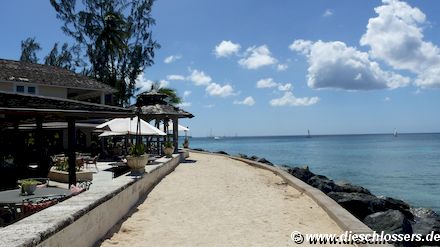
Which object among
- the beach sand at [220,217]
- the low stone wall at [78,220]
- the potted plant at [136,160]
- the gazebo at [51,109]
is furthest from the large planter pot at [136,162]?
the gazebo at [51,109]

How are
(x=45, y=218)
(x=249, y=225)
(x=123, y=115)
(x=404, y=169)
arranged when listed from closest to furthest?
1. (x=45, y=218)
2. (x=249, y=225)
3. (x=123, y=115)
4. (x=404, y=169)

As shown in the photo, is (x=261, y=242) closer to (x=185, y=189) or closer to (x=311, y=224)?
(x=311, y=224)

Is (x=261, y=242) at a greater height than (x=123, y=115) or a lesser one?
lesser

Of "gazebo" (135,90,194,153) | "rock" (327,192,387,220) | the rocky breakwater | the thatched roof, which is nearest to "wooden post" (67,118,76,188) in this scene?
the rocky breakwater

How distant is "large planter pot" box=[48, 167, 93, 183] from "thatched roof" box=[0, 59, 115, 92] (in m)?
12.3

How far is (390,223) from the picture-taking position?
1067 centimetres

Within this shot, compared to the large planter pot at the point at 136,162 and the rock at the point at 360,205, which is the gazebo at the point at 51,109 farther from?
the rock at the point at 360,205

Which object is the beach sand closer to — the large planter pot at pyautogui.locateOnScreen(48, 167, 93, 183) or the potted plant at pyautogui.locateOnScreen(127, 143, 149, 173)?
the potted plant at pyautogui.locateOnScreen(127, 143, 149, 173)

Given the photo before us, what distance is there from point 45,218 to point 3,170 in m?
6.50

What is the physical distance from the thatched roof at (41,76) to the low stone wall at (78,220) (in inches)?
694

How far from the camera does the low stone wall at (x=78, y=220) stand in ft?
14.2

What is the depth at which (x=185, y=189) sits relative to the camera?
1265 cm

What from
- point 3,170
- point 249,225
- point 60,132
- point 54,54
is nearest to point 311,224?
point 249,225

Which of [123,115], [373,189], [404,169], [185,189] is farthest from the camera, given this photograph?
[404,169]
